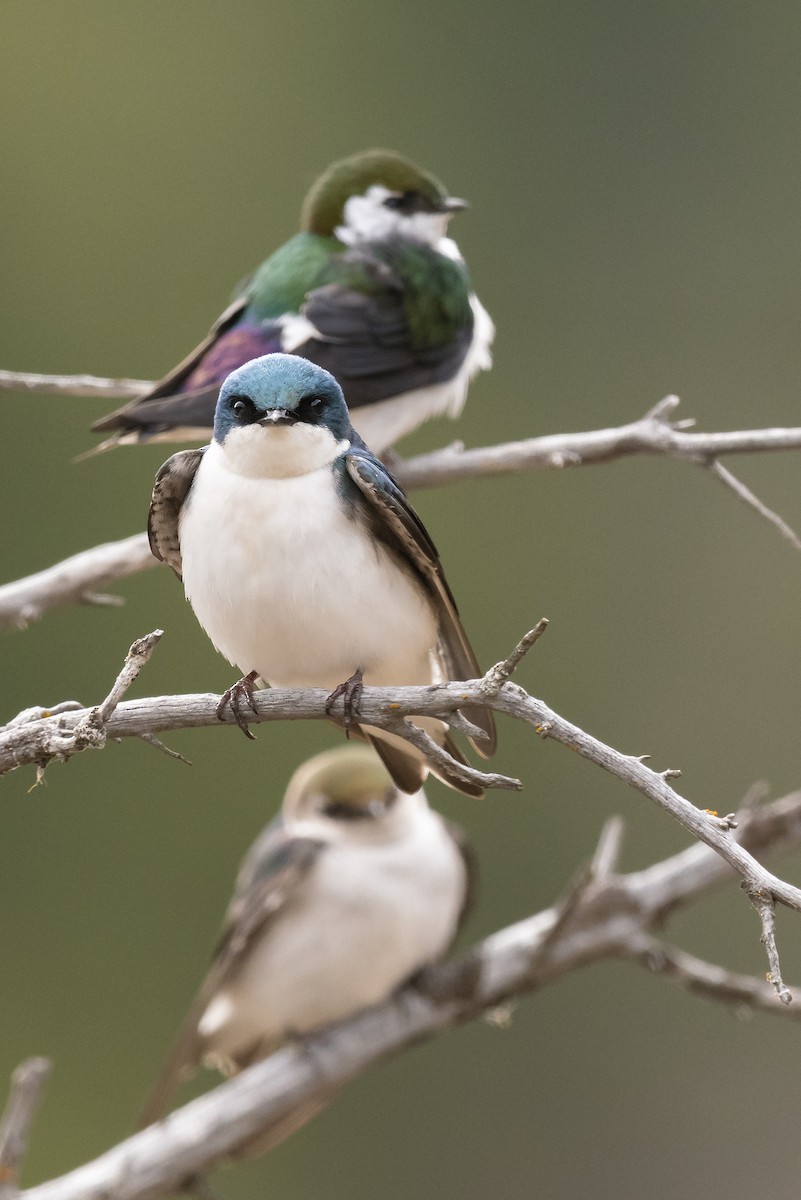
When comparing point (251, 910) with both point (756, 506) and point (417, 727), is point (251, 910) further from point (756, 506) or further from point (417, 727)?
point (417, 727)

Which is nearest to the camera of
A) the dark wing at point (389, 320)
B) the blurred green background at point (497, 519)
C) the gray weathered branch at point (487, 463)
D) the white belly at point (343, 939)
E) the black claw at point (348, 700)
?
the black claw at point (348, 700)

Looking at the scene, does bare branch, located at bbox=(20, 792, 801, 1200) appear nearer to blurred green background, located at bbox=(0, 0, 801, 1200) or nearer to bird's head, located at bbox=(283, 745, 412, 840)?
bird's head, located at bbox=(283, 745, 412, 840)

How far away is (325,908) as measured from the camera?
125 inches

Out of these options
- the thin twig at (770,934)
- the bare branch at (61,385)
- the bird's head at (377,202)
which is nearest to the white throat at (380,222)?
the bird's head at (377,202)

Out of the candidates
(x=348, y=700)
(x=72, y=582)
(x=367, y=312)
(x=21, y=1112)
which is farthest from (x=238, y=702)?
(x=367, y=312)

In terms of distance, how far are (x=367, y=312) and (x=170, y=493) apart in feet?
2.97

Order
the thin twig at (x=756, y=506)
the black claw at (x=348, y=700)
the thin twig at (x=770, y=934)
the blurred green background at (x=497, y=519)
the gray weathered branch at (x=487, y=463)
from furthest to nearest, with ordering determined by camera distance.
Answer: the blurred green background at (x=497, y=519) → the gray weathered branch at (x=487, y=463) → the thin twig at (x=756, y=506) → the black claw at (x=348, y=700) → the thin twig at (x=770, y=934)

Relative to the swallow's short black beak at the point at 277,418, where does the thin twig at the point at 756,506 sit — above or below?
below

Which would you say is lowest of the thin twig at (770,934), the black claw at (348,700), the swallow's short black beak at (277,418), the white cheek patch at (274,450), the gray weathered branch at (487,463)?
the thin twig at (770,934)

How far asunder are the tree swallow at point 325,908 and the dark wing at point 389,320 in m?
0.84

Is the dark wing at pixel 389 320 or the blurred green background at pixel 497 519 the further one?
the blurred green background at pixel 497 519

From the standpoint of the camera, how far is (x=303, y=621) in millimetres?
1730

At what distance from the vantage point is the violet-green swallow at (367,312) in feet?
8.21

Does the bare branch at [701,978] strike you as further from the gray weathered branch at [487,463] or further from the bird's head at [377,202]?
the bird's head at [377,202]
